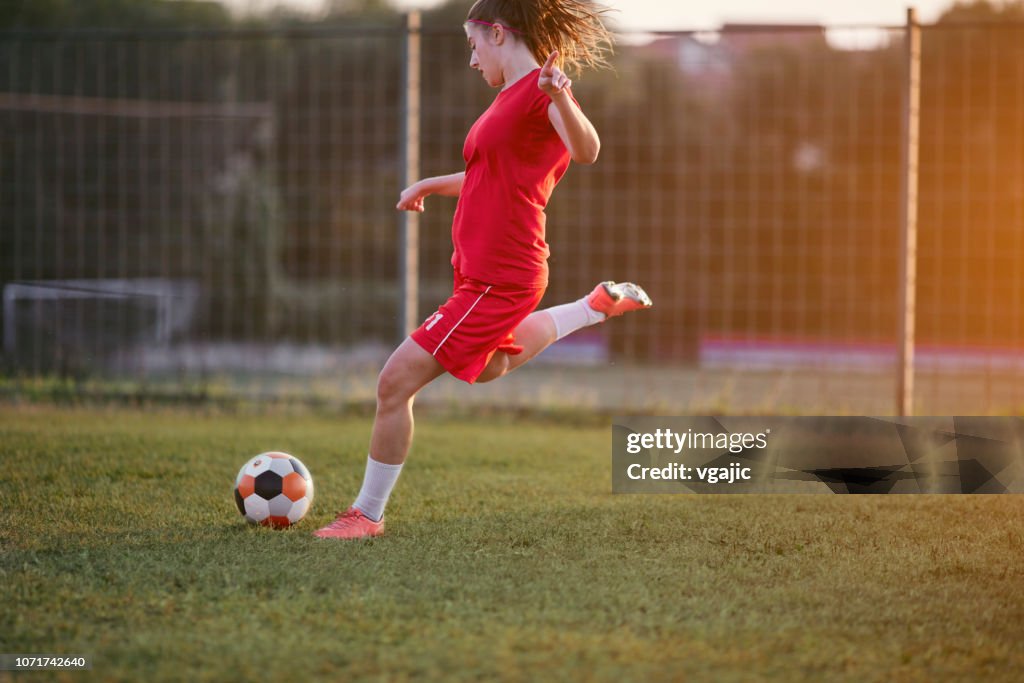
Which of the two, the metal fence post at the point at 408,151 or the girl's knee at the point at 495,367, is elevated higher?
the metal fence post at the point at 408,151

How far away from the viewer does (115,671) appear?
219 centimetres

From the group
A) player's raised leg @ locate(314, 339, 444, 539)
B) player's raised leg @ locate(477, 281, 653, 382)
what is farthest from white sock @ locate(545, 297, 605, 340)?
player's raised leg @ locate(314, 339, 444, 539)

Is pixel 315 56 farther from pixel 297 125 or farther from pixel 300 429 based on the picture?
pixel 300 429

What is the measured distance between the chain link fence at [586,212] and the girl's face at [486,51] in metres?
5.76

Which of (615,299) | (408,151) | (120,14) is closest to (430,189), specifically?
(615,299)

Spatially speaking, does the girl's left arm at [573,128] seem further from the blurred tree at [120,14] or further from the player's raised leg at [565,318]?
the blurred tree at [120,14]

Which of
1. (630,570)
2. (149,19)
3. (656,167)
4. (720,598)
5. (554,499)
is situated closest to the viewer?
(720,598)

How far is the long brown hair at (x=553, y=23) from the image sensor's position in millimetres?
3387

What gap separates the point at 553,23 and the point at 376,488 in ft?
5.52

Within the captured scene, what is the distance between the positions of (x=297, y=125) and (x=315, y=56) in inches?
61.9

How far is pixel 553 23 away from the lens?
3.46 m

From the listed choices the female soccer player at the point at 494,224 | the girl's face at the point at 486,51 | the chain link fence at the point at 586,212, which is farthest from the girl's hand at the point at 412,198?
the chain link fence at the point at 586,212

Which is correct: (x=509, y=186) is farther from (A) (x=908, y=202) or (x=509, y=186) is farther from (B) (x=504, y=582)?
(A) (x=908, y=202)

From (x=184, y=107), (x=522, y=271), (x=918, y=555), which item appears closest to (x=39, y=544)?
(x=522, y=271)
